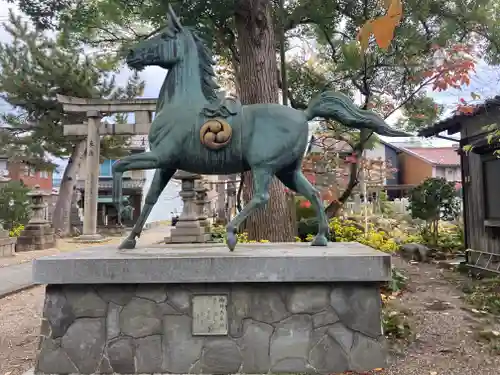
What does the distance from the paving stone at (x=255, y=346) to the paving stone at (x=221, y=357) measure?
0.05 metres

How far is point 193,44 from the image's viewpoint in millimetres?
3848

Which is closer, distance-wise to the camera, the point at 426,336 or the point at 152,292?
the point at 152,292

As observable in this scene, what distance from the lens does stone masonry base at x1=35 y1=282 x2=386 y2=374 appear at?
309 cm

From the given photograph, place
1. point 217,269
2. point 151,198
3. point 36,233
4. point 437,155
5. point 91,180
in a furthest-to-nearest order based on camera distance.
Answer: point 437,155 → point 91,180 → point 36,233 → point 151,198 → point 217,269

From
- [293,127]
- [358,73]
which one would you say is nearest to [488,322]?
[293,127]

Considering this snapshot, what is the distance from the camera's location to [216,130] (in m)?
3.50

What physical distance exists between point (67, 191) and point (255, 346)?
18.5m

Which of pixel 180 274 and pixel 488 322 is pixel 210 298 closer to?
pixel 180 274

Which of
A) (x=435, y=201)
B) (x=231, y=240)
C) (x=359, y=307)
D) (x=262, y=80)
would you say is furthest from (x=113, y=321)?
(x=435, y=201)

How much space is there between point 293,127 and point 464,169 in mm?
6422

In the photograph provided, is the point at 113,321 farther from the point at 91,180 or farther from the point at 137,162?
the point at 91,180

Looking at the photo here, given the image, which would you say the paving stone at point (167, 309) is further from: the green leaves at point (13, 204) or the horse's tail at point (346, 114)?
the green leaves at point (13, 204)

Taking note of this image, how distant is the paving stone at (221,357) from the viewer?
3.08 m

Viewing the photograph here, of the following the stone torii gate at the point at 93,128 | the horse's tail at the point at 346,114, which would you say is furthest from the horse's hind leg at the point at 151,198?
the stone torii gate at the point at 93,128
